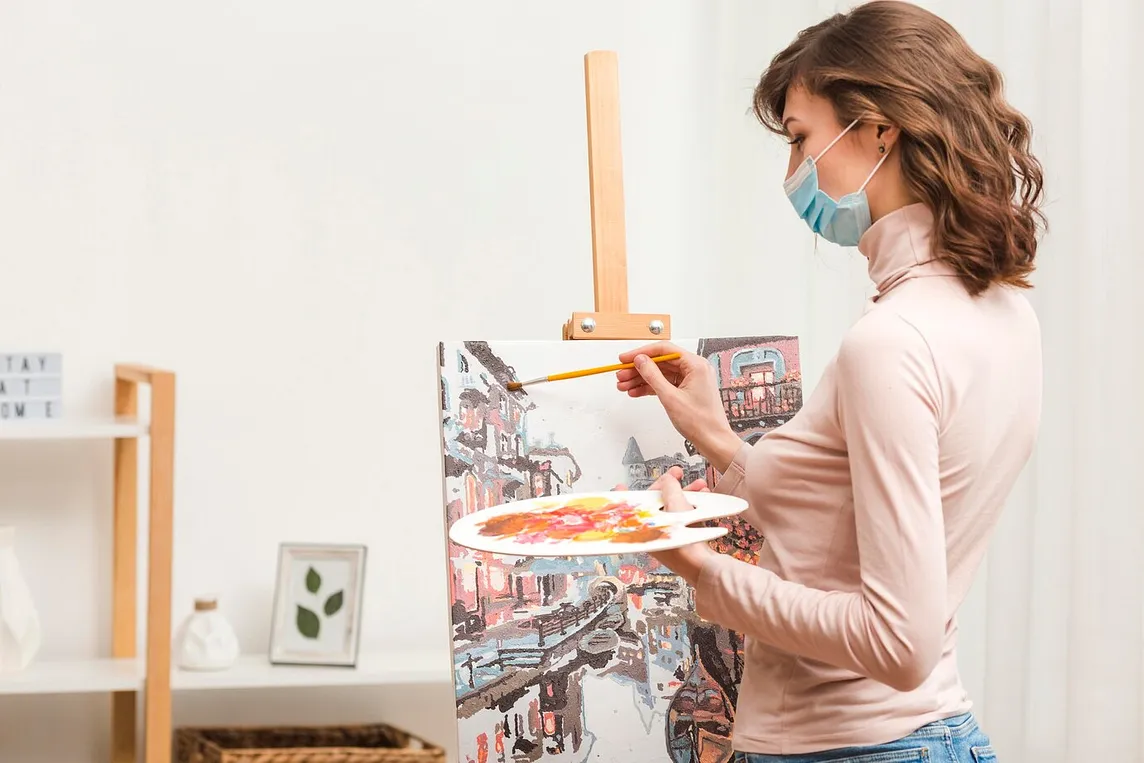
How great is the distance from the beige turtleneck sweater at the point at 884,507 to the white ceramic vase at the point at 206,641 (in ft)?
4.32

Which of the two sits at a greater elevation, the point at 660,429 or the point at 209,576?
the point at 660,429

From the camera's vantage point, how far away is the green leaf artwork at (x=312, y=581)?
2.18 metres

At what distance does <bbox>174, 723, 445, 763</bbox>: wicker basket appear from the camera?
6.55ft

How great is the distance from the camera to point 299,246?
226 cm

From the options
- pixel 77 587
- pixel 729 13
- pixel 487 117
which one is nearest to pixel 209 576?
pixel 77 587

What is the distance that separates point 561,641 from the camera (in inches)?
53.4

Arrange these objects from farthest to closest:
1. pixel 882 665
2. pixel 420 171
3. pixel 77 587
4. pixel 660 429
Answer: pixel 420 171, pixel 77 587, pixel 660 429, pixel 882 665

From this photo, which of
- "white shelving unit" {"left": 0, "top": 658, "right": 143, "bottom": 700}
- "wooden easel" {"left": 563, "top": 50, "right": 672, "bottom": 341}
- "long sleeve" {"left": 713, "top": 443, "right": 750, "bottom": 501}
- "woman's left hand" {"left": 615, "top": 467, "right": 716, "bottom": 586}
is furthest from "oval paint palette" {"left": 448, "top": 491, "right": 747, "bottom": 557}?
"white shelving unit" {"left": 0, "top": 658, "right": 143, "bottom": 700}

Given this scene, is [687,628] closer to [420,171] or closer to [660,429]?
[660,429]

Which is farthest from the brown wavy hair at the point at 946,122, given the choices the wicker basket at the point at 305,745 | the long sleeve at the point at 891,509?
the wicker basket at the point at 305,745

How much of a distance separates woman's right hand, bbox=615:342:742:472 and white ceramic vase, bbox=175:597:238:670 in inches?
43.8

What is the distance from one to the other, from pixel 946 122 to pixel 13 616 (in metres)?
1.76

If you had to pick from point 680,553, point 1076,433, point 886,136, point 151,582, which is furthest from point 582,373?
point 151,582

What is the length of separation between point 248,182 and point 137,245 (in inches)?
9.6
